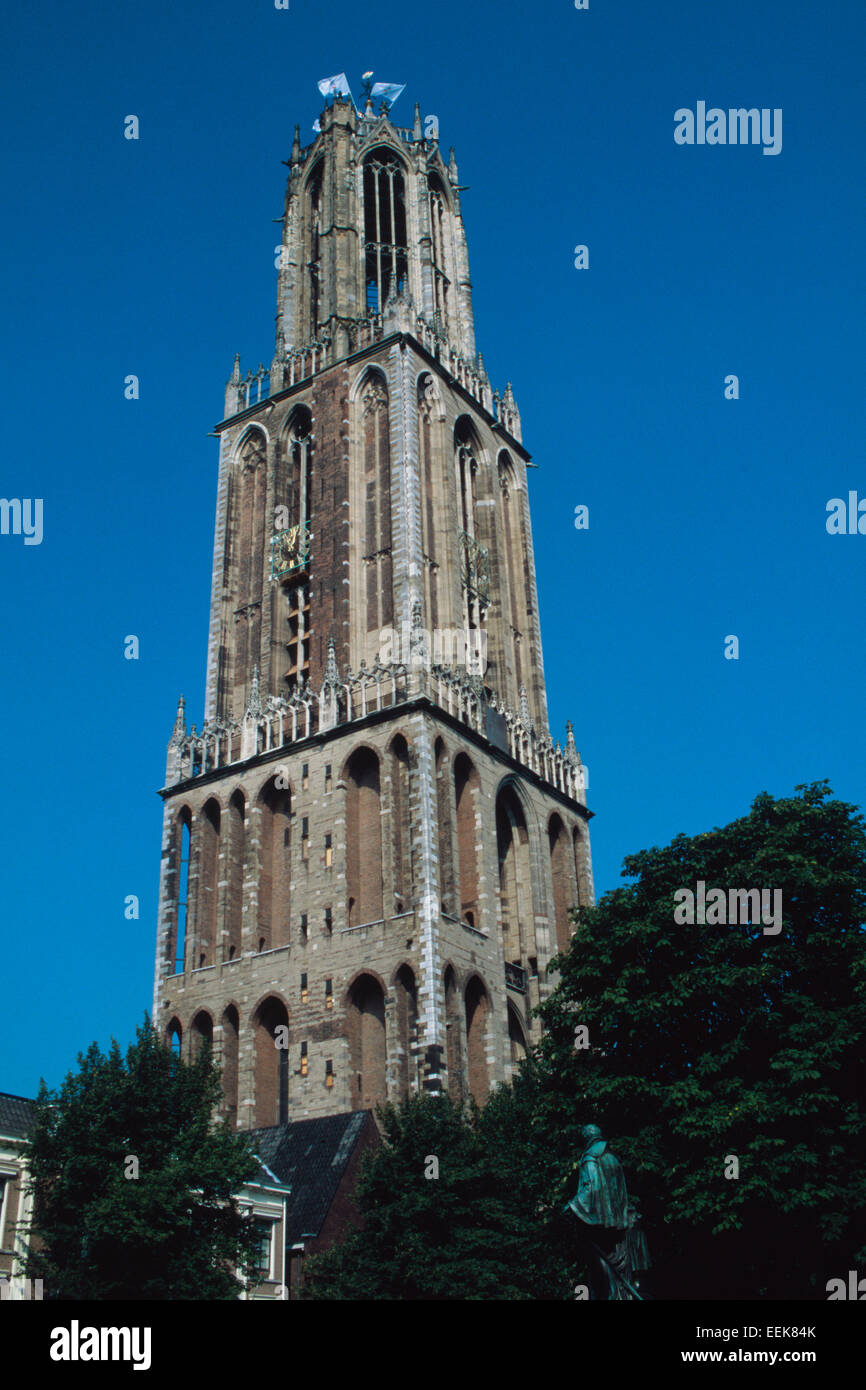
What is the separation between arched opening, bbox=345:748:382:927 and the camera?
2173 inches

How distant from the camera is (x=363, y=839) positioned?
186 ft

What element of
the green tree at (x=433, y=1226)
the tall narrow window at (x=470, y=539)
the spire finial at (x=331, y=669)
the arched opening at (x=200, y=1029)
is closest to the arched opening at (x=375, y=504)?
the spire finial at (x=331, y=669)

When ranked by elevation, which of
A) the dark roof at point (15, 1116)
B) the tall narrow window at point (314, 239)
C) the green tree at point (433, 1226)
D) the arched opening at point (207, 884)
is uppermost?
the tall narrow window at point (314, 239)

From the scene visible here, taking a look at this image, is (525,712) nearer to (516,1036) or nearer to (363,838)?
(363,838)

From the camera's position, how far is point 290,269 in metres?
76.9

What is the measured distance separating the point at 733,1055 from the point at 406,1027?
1919 cm

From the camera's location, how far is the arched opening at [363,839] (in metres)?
55.2

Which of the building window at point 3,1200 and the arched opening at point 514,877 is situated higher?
the arched opening at point 514,877

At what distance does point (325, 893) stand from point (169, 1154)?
21.1m

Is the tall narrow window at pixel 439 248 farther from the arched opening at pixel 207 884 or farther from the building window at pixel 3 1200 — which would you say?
the building window at pixel 3 1200

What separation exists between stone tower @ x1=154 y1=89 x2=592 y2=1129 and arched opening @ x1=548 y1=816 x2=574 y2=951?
0.14 m

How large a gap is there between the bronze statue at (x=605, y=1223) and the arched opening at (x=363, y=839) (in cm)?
3337
